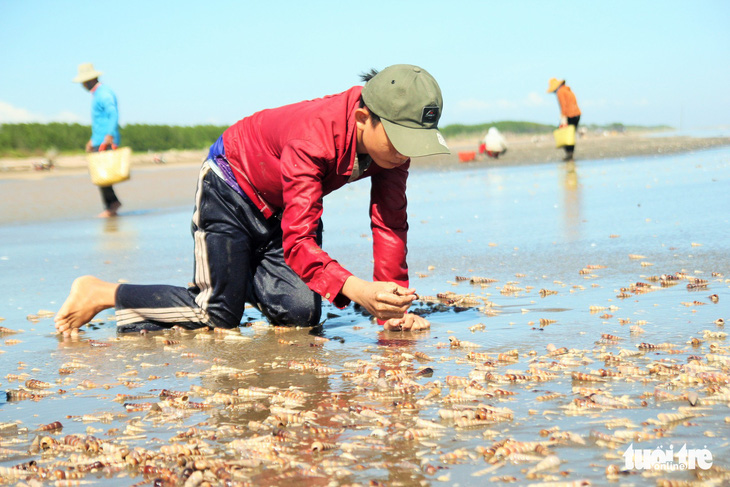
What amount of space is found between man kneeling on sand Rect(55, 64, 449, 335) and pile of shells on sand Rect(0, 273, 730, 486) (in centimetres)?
62

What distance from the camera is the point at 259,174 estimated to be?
428 centimetres

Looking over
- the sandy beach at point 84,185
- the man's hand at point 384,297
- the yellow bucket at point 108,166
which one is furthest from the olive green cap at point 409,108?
the sandy beach at point 84,185

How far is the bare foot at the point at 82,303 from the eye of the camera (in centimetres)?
451

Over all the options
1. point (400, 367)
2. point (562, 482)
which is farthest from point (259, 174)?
point (562, 482)

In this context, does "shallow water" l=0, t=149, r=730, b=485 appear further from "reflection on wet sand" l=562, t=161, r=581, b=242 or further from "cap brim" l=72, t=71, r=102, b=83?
"cap brim" l=72, t=71, r=102, b=83

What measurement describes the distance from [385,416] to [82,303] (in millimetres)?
2498

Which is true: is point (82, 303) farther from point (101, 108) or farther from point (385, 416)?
point (101, 108)

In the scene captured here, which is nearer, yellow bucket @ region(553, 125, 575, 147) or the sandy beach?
the sandy beach

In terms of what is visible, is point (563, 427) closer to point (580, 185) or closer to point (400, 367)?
point (400, 367)

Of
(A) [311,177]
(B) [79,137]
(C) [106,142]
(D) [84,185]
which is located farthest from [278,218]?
(B) [79,137]

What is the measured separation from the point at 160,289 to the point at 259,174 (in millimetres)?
966

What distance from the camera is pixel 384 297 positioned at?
11.0 feet

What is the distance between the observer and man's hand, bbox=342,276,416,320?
335 centimetres

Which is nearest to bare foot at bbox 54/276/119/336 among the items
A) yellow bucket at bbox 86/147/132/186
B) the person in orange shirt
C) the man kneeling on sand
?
the man kneeling on sand
